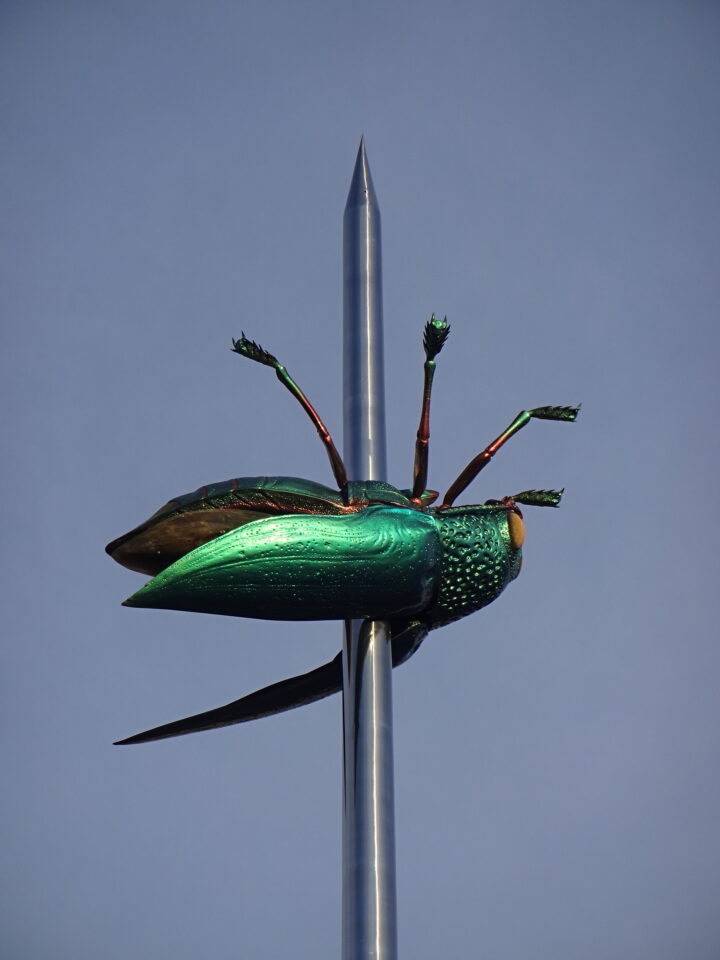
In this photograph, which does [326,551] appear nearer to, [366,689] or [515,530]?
[366,689]

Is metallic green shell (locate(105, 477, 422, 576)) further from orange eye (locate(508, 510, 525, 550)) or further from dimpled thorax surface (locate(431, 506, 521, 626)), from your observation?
orange eye (locate(508, 510, 525, 550))

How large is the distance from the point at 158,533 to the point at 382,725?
8.70ft

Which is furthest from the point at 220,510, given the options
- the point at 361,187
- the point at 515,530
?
the point at 361,187

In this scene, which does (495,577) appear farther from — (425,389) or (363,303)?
(363,303)

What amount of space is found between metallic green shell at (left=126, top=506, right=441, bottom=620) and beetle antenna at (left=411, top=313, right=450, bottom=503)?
3.02 feet

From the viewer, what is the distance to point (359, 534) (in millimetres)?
15891

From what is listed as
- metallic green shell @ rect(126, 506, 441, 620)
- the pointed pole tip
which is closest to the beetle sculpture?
metallic green shell @ rect(126, 506, 441, 620)

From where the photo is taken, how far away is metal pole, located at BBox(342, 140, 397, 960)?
14.9 meters

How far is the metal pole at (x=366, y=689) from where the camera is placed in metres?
14.9

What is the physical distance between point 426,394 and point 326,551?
2.03 m

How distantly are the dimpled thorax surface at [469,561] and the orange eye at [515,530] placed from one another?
0.06 meters

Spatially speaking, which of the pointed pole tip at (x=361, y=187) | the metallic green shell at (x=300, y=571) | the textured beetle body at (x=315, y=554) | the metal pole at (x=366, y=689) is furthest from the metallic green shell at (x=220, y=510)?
the pointed pole tip at (x=361, y=187)

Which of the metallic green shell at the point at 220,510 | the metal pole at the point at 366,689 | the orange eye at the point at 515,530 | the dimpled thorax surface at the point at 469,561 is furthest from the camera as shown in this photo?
the orange eye at the point at 515,530

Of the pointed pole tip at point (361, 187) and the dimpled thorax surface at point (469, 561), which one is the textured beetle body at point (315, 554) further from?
the pointed pole tip at point (361, 187)
